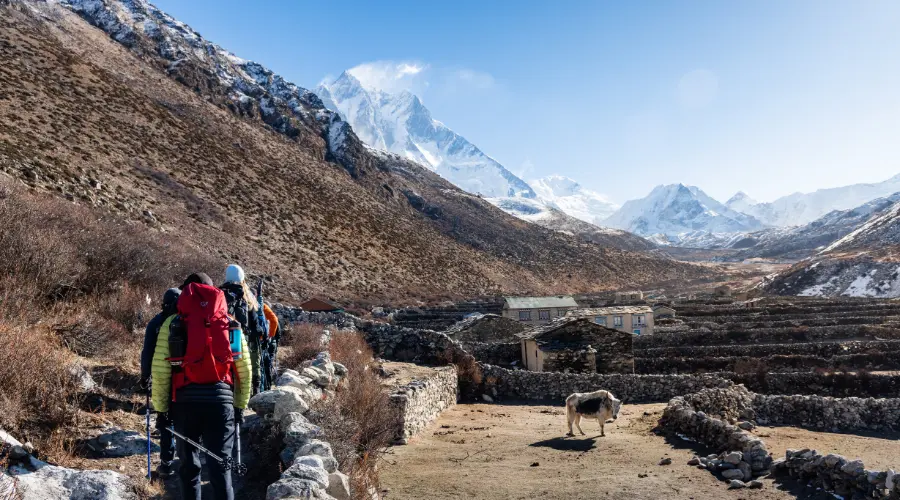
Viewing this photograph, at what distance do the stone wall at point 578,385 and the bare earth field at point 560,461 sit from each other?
4427mm

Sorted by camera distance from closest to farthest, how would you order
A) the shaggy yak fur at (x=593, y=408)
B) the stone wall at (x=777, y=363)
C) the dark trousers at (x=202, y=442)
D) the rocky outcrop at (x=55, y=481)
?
the rocky outcrop at (x=55, y=481) → the dark trousers at (x=202, y=442) → the shaggy yak fur at (x=593, y=408) → the stone wall at (x=777, y=363)

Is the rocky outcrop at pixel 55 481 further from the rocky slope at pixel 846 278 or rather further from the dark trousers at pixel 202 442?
the rocky slope at pixel 846 278

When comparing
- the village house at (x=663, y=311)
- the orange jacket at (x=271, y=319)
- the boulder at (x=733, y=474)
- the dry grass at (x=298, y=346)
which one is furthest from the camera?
the village house at (x=663, y=311)

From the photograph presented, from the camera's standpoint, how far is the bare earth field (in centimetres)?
853

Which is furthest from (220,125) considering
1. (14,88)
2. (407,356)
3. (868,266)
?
(868,266)

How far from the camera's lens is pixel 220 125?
61.8 meters

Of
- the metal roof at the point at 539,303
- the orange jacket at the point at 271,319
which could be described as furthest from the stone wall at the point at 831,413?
the metal roof at the point at 539,303

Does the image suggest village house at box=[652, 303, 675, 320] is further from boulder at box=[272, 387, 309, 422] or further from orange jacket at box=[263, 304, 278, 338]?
boulder at box=[272, 387, 309, 422]

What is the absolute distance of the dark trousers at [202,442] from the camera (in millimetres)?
4445

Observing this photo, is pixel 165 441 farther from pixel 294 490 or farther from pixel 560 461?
pixel 560 461

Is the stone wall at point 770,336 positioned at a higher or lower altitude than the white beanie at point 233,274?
lower

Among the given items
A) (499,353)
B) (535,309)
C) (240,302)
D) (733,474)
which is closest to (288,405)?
(240,302)

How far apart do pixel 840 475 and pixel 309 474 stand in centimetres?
852

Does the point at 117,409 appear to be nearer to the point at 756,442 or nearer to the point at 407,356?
the point at 756,442
